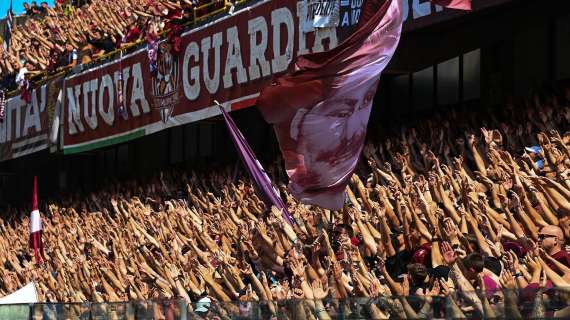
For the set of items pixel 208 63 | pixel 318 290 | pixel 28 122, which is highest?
pixel 208 63

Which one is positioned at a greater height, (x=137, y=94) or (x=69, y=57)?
(x=69, y=57)

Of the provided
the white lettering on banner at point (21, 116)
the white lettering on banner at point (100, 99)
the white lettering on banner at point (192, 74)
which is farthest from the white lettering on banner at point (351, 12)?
the white lettering on banner at point (21, 116)

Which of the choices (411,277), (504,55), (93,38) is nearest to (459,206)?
(411,277)

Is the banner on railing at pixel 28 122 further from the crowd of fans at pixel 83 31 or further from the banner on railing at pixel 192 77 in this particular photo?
the banner on railing at pixel 192 77

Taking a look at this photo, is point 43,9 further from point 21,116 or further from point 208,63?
point 208,63

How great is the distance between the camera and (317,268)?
1132cm

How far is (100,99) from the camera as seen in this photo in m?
26.0

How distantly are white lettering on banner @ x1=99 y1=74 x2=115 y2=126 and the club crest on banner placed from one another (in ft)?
6.94

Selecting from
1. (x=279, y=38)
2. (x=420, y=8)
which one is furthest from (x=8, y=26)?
(x=420, y=8)

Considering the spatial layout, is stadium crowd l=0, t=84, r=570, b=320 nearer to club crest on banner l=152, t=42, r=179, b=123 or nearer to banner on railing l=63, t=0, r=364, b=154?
banner on railing l=63, t=0, r=364, b=154

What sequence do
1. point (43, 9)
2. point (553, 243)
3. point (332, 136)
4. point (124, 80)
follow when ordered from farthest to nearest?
point (43, 9), point (124, 80), point (332, 136), point (553, 243)

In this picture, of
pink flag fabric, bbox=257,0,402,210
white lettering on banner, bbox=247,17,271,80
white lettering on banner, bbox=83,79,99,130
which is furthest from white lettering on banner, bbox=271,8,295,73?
white lettering on banner, bbox=83,79,99,130

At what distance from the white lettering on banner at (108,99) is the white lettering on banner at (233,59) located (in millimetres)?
4667

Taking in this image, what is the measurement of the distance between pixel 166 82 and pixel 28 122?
22.1ft
